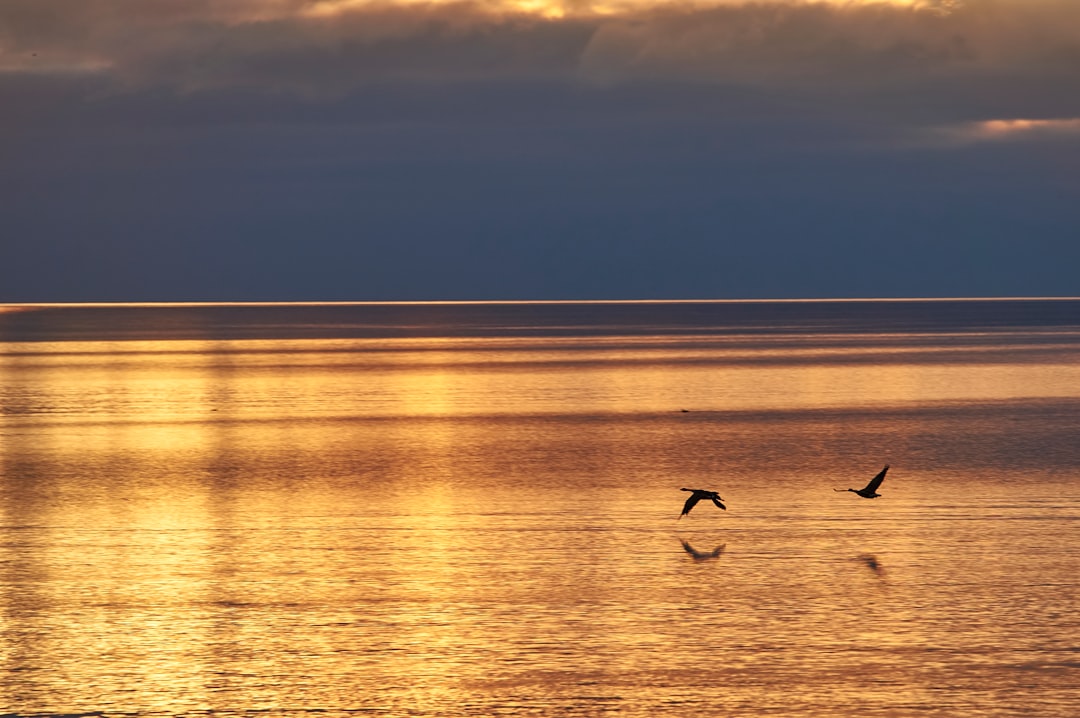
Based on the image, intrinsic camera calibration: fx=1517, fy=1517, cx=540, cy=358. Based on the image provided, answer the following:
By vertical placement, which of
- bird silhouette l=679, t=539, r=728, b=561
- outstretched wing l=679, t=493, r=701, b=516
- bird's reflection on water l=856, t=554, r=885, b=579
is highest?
outstretched wing l=679, t=493, r=701, b=516

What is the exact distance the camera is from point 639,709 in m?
16.0

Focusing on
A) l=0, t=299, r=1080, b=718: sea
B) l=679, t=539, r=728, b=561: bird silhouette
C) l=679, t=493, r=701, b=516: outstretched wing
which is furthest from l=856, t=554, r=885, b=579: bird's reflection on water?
l=679, t=493, r=701, b=516: outstretched wing

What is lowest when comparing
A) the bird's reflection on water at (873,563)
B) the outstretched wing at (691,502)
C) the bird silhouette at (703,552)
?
the bird's reflection on water at (873,563)

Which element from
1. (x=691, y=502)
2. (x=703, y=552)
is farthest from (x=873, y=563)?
(x=691, y=502)

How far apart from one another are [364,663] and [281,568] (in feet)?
20.2

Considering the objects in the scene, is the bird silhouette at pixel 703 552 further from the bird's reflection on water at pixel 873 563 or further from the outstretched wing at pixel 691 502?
the bird's reflection on water at pixel 873 563

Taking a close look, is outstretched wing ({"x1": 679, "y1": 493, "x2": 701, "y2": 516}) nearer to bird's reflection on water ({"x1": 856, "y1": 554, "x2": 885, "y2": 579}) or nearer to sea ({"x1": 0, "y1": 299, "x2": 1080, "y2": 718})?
sea ({"x1": 0, "y1": 299, "x2": 1080, "y2": 718})

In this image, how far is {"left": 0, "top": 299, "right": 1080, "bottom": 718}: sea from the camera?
1694cm

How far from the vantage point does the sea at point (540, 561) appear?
16938 millimetres

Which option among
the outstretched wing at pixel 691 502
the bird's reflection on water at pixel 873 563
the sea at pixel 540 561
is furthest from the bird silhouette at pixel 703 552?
the bird's reflection on water at pixel 873 563

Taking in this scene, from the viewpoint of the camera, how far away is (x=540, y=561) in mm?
23906

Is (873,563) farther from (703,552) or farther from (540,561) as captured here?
(540,561)

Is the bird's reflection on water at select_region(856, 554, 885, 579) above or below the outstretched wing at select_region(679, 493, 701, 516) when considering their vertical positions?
below

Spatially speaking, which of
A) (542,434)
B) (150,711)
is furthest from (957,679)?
(542,434)
